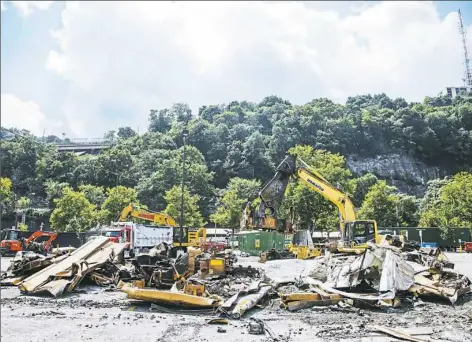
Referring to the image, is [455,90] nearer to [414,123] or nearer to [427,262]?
[414,123]

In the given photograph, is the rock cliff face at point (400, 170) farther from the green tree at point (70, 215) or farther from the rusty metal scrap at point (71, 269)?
the rusty metal scrap at point (71, 269)

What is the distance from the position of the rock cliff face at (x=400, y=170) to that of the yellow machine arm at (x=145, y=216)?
64.7m

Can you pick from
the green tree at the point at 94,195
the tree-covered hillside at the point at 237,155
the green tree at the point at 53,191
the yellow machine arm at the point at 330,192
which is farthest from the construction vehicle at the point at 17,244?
the green tree at the point at 53,191

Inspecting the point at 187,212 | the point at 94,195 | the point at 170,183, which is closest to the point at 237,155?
the point at 170,183

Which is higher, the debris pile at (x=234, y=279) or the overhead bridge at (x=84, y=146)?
the overhead bridge at (x=84, y=146)

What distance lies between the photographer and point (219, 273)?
13.8 meters

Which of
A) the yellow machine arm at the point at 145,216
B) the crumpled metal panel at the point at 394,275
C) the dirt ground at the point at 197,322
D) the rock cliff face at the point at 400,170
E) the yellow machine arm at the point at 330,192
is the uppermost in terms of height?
the rock cliff face at the point at 400,170

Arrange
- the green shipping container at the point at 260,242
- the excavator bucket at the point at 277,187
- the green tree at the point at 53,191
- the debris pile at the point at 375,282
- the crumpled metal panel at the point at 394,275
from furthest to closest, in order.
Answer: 1. the green tree at the point at 53,191
2. the green shipping container at the point at 260,242
3. the excavator bucket at the point at 277,187
4. the crumpled metal panel at the point at 394,275
5. the debris pile at the point at 375,282

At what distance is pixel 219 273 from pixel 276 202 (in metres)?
9.32

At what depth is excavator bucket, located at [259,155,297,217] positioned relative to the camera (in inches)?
877

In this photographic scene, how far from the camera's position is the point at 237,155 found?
81312 millimetres

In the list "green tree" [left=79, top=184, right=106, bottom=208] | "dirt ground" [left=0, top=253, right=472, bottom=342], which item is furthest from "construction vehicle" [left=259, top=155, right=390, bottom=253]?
"green tree" [left=79, top=184, right=106, bottom=208]

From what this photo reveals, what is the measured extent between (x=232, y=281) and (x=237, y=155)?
68442mm

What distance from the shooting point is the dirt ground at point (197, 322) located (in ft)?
23.0
